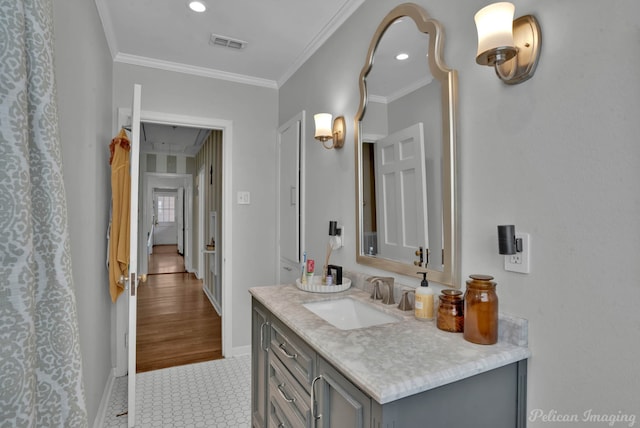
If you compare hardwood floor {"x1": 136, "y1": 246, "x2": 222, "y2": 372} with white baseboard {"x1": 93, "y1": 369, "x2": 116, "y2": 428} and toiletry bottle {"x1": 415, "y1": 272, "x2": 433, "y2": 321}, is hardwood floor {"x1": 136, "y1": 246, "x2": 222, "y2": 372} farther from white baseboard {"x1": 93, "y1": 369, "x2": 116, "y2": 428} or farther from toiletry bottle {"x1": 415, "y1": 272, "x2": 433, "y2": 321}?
toiletry bottle {"x1": 415, "y1": 272, "x2": 433, "y2": 321}

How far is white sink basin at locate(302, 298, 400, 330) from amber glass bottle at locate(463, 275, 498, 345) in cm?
57

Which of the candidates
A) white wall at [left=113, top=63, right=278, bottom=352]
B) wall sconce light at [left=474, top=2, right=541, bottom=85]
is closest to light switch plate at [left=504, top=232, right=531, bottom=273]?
wall sconce light at [left=474, top=2, right=541, bottom=85]

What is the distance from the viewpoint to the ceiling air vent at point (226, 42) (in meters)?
2.56

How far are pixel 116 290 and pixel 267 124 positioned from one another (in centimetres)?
192

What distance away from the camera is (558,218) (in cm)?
107

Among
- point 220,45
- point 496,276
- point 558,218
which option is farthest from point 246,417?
point 220,45

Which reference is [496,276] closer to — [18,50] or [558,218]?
[558,218]

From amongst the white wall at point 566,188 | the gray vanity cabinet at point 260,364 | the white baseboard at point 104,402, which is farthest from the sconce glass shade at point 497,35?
the white baseboard at point 104,402

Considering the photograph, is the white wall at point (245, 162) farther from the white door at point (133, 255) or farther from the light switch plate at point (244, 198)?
the white door at point (133, 255)

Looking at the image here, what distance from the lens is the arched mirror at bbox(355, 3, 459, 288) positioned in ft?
4.74

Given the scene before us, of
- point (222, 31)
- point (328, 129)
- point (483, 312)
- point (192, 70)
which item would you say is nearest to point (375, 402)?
point (483, 312)

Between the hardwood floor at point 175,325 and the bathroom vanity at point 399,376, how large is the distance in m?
2.08

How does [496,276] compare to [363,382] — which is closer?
[363,382]

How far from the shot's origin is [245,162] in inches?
130
